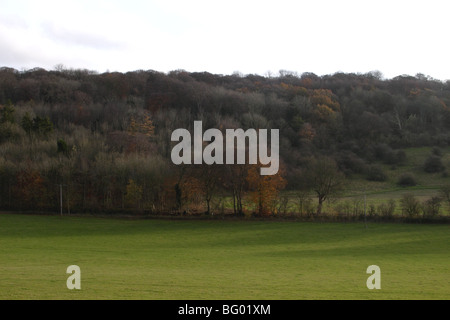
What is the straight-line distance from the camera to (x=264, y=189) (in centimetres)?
4238

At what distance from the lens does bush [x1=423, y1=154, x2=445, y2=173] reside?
7131cm

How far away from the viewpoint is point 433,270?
18078 millimetres

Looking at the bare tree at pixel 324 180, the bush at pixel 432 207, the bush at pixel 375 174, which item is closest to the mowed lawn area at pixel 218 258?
the bush at pixel 432 207

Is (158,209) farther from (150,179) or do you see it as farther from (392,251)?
(392,251)

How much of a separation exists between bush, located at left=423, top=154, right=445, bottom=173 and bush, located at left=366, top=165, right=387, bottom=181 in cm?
754

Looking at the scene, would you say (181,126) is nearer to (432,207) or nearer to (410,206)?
(410,206)

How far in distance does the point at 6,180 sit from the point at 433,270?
45.9 m

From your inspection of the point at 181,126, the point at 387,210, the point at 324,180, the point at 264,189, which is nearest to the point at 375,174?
the point at 324,180

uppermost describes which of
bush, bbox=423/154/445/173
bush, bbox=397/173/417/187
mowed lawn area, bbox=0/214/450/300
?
bush, bbox=423/154/445/173

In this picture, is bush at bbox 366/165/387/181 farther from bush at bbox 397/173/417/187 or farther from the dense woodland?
bush at bbox 397/173/417/187

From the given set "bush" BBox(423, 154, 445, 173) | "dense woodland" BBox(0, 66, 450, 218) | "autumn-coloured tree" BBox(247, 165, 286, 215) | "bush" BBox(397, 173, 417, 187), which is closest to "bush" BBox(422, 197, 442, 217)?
"dense woodland" BBox(0, 66, 450, 218)

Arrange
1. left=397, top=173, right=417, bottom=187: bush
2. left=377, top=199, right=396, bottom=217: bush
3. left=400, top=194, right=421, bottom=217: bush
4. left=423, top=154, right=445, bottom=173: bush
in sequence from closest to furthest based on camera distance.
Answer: left=400, top=194, right=421, bottom=217: bush, left=377, top=199, right=396, bottom=217: bush, left=397, top=173, right=417, bottom=187: bush, left=423, top=154, right=445, bottom=173: bush

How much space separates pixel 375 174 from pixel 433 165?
1008cm
